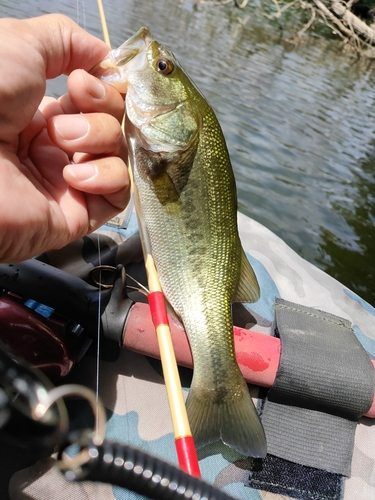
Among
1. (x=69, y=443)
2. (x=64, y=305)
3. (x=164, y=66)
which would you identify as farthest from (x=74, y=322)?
(x=164, y=66)

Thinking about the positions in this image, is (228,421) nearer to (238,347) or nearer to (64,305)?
(238,347)

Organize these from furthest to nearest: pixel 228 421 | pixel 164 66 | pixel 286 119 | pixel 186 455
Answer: pixel 286 119, pixel 164 66, pixel 228 421, pixel 186 455

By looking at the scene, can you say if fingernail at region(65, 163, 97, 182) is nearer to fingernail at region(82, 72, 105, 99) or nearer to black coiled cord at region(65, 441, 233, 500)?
fingernail at region(82, 72, 105, 99)

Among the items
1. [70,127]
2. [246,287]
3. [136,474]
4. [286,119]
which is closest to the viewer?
[136,474]

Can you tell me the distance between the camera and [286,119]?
9289mm

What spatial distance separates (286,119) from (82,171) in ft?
28.5

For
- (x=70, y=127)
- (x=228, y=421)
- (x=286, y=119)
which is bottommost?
(x=286, y=119)

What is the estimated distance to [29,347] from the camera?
1.52 metres

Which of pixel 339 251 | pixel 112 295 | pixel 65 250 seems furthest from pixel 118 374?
pixel 339 251

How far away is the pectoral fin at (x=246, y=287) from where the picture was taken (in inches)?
79.9

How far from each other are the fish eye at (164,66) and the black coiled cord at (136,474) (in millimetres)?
1607

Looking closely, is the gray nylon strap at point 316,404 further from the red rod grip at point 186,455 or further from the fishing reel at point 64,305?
the fishing reel at point 64,305

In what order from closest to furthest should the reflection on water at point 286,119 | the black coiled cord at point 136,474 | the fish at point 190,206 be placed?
the black coiled cord at point 136,474 → the fish at point 190,206 → the reflection on water at point 286,119

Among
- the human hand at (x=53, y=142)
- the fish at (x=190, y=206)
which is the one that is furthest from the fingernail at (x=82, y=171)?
the fish at (x=190, y=206)
